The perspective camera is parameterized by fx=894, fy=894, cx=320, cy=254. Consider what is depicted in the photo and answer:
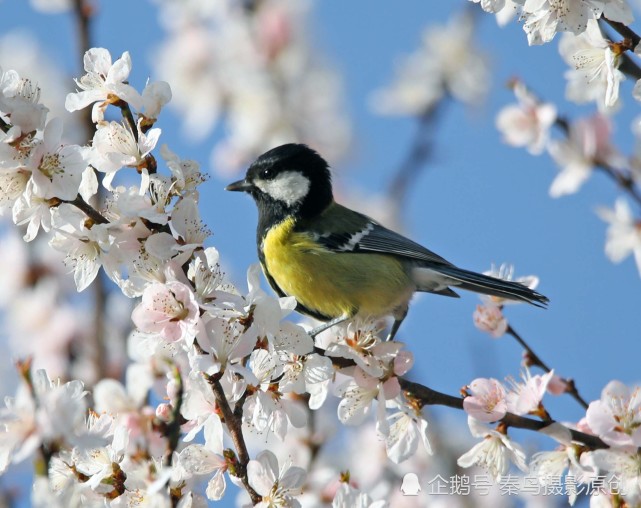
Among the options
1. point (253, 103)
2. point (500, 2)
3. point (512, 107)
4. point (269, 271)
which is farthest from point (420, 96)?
point (500, 2)

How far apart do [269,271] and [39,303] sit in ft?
3.60

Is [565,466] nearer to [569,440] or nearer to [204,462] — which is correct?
[569,440]

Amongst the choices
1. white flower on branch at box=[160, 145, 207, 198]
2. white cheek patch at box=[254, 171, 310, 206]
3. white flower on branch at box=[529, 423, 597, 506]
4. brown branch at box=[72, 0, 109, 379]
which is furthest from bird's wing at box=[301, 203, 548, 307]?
white flower on branch at box=[160, 145, 207, 198]

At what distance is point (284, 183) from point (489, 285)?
1.03m

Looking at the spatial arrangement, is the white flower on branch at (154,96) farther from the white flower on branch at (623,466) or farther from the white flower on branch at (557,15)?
the white flower on branch at (623,466)

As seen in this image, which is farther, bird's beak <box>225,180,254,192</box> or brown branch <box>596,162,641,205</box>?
bird's beak <box>225,180,254,192</box>

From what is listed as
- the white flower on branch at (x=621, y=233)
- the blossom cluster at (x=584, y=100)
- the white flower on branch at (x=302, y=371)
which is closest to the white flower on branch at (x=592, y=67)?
the blossom cluster at (x=584, y=100)

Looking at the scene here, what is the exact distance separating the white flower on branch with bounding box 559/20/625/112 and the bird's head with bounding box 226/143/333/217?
121cm

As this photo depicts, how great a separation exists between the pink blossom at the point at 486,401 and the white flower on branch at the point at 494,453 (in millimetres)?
31

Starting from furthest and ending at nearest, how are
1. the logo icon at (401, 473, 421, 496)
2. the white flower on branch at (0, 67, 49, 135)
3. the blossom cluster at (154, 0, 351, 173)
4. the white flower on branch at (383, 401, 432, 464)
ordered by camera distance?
the blossom cluster at (154, 0, 351, 173), the white flower on branch at (383, 401, 432, 464), the logo icon at (401, 473, 421, 496), the white flower on branch at (0, 67, 49, 135)

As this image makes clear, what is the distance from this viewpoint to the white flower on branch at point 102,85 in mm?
1910

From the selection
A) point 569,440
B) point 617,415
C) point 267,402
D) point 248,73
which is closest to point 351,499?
point 267,402

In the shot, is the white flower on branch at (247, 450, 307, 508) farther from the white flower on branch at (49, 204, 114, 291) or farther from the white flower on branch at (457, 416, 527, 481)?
the white flower on branch at (49, 204, 114, 291)

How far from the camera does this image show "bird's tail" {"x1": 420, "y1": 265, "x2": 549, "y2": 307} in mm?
2590
